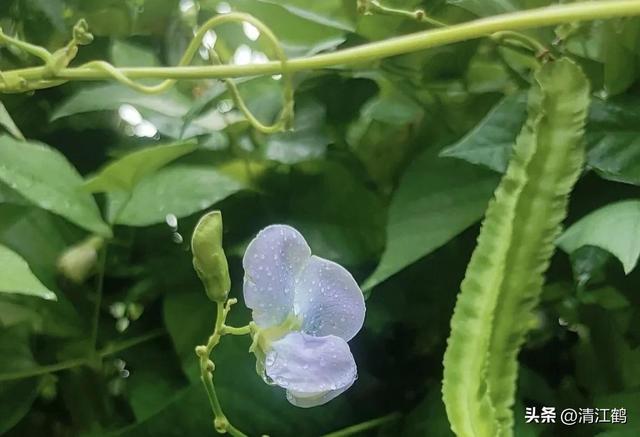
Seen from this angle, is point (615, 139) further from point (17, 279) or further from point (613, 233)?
point (17, 279)

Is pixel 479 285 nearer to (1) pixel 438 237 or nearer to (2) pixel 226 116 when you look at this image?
(1) pixel 438 237

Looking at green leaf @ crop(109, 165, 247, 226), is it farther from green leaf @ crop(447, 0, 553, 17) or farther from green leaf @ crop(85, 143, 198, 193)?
green leaf @ crop(447, 0, 553, 17)

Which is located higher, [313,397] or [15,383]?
[313,397]

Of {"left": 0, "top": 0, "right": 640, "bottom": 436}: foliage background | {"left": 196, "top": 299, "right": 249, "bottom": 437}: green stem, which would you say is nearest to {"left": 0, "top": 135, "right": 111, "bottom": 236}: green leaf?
{"left": 0, "top": 0, "right": 640, "bottom": 436}: foliage background

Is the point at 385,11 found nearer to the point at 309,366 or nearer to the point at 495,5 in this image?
the point at 495,5

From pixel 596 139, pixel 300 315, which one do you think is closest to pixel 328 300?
pixel 300 315

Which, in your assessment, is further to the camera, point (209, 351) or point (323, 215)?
point (323, 215)
